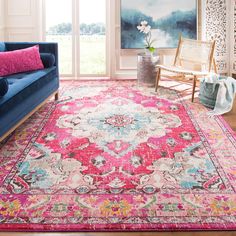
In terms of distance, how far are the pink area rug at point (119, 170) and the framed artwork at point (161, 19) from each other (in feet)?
6.40

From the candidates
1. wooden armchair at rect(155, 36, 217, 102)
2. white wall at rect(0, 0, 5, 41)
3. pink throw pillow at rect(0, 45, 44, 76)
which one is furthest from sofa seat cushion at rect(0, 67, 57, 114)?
white wall at rect(0, 0, 5, 41)

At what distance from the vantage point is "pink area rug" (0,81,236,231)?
246 centimetres

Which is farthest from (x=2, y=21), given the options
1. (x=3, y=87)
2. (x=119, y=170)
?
(x=119, y=170)

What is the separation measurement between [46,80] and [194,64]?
93.7 inches

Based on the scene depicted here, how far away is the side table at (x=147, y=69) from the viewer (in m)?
Answer: 6.22

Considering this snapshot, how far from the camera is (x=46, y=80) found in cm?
482

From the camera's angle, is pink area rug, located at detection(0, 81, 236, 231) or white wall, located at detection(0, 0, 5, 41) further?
white wall, located at detection(0, 0, 5, 41)

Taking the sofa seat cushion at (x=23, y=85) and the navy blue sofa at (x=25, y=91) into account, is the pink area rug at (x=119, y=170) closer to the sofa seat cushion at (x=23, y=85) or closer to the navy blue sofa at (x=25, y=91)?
the navy blue sofa at (x=25, y=91)

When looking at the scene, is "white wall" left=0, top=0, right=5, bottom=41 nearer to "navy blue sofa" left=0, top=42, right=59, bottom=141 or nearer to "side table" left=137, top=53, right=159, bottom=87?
"navy blue sofa" left=0, top=42, right=59, bottom=141

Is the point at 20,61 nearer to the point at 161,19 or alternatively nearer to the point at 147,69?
the point at 147,69

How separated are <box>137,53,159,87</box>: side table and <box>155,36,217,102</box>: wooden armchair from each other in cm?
19

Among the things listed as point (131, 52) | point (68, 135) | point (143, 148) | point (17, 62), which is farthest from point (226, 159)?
point (131, 52)

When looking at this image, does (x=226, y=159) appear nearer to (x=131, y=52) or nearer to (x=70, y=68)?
(x=131, y=52)

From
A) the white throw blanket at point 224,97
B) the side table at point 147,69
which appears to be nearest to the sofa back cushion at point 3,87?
the white throw blanket at point 224,97
